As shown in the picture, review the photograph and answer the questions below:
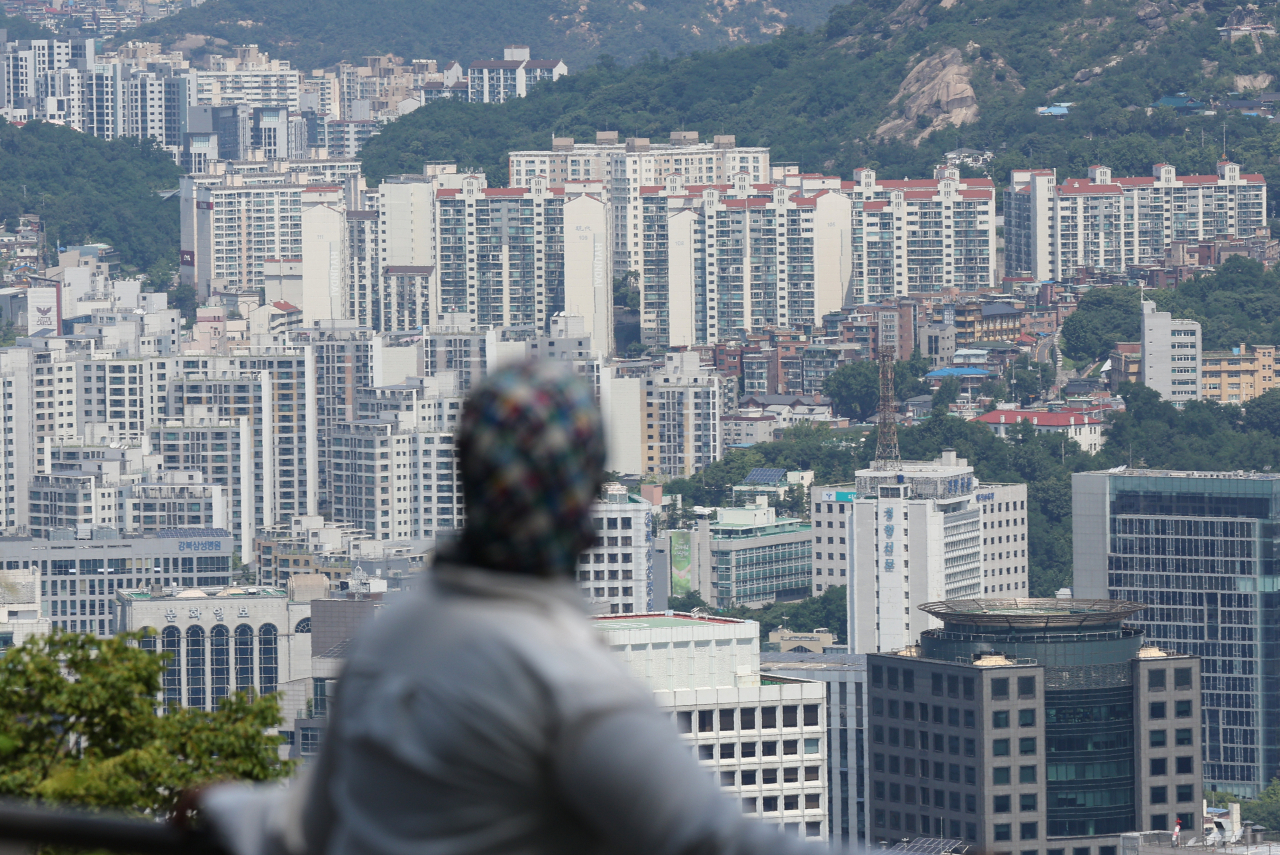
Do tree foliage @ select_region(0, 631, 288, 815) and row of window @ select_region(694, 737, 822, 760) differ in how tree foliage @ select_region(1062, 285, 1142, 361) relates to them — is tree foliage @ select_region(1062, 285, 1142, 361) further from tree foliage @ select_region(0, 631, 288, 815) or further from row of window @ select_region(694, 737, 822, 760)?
tree foliage @ select_region(0, 631, 288, 815)

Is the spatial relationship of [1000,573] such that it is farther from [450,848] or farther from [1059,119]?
[450,848]

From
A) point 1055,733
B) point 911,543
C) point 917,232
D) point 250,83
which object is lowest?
point 1055,733

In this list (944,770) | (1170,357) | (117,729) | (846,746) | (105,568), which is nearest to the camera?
(117,729)

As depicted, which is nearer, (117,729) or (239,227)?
(117,729)

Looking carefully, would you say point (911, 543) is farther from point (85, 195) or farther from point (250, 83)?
point (250, 83)

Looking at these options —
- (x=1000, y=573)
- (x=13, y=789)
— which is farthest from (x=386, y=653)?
(x=1000, y=573)

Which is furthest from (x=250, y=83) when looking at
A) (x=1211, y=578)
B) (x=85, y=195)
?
(x=1211, y=578)
